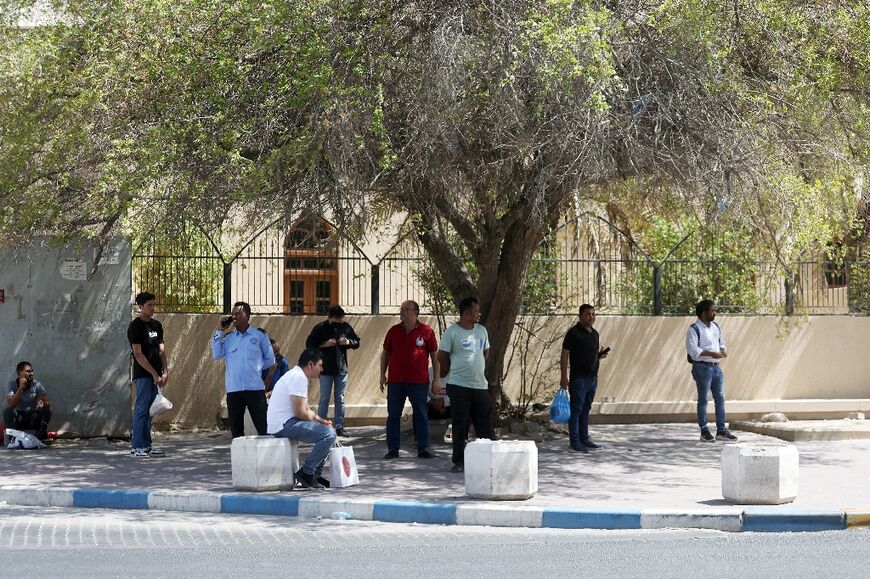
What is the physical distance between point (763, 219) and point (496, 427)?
4.31 m

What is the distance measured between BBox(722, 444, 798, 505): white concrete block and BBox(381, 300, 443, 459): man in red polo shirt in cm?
453

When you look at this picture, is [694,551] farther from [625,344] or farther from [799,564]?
[625,344]

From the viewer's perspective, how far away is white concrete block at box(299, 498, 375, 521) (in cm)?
1102

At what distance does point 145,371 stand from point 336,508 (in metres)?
4.70

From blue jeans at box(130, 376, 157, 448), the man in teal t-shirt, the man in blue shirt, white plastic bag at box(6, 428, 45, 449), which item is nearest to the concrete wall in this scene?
white plastic bag at box(6, 428, 45, 449)

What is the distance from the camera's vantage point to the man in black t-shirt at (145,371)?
48.8ft

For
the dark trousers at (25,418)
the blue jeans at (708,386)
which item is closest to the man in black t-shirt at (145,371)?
the dark trousers at (25,418)

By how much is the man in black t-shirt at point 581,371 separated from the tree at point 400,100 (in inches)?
87.2

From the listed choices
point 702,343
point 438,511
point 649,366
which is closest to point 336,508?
point 438,511

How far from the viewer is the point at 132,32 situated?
1327 centimetres

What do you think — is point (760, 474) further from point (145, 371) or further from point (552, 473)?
point (145, 371)

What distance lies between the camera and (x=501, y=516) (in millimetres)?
10648

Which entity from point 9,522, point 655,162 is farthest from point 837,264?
point 9,522

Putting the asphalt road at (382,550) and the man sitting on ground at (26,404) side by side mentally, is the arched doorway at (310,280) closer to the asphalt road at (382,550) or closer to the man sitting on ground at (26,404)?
the man sitting on ground at (26,404)
